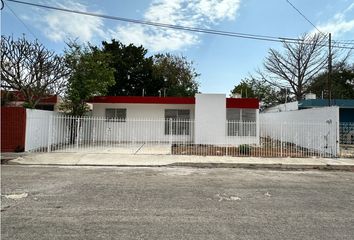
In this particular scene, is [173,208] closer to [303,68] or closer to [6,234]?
[6,234]

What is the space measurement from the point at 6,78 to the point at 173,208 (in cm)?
1621

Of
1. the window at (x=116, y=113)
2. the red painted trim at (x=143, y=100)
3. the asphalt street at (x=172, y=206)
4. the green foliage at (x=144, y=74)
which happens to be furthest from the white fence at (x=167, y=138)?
the green foliage at (x=144, y=74)

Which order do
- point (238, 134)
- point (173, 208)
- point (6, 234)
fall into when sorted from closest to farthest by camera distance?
point (6, 234)
point (173, 208)
point (238, 134)

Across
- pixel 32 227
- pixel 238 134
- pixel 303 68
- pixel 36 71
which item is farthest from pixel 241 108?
pixel 303 68

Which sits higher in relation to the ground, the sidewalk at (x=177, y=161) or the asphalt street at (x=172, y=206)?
the sidewalk at (x=177, y=161)

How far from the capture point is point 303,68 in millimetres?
42219

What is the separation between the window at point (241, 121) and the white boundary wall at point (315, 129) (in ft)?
8.14

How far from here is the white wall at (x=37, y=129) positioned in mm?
16859

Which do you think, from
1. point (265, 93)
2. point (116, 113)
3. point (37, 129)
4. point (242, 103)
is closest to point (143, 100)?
point (116, 113)

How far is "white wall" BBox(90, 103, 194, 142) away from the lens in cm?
2370

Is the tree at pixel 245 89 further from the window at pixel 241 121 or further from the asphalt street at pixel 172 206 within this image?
the asphalt street at pixel 172 206

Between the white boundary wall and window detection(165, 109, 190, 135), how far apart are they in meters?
6.63

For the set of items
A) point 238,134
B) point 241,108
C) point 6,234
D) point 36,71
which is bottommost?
point 6,234

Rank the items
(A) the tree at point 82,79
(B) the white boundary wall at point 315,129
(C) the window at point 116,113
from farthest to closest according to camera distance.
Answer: (C) the window at point 116,113
(A) the tree at point 82,79
(B) the white boundary wall at point 315,129
